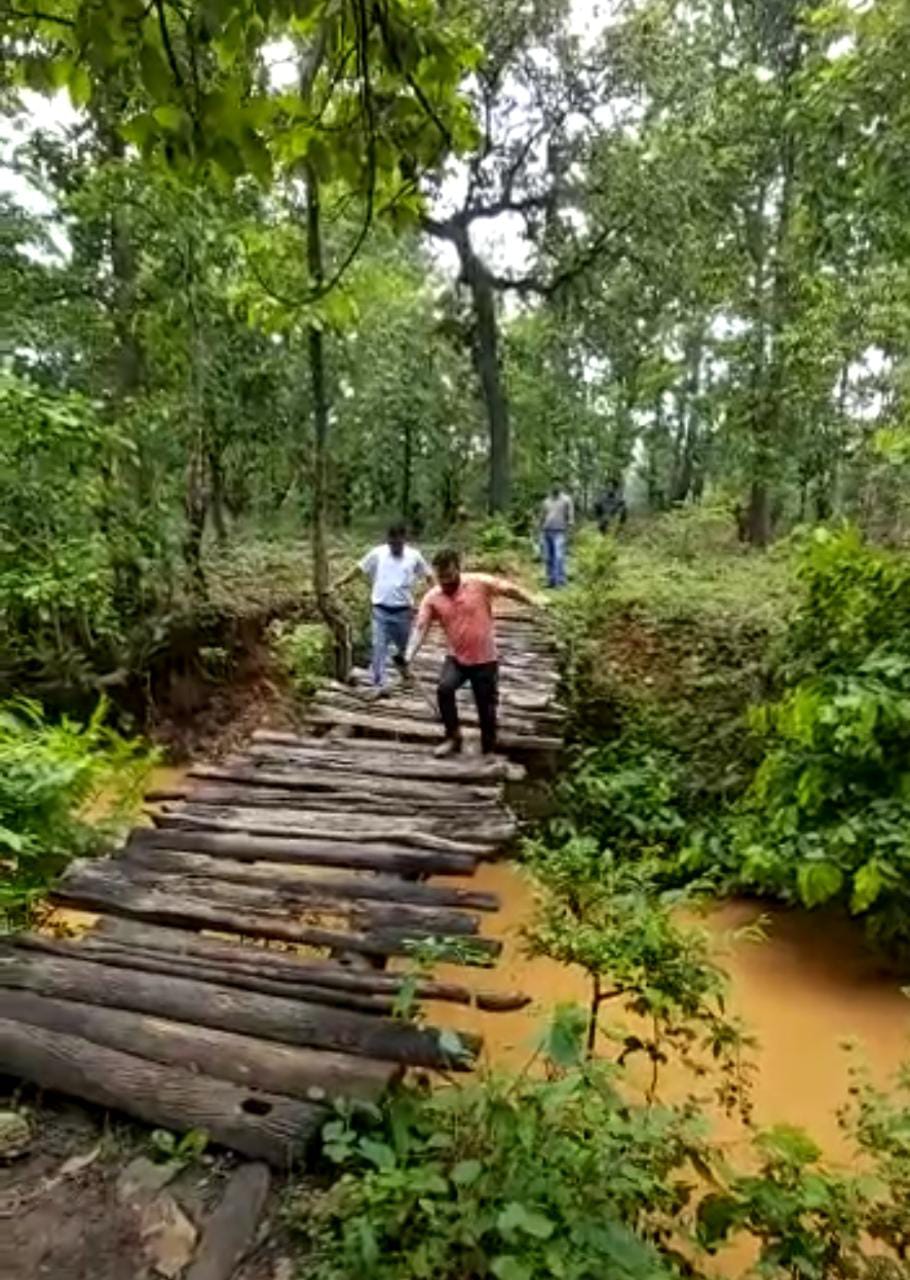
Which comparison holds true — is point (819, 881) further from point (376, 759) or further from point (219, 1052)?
point (219, 1052)

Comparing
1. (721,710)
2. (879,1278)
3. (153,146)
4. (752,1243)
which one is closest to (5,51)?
(153,146)

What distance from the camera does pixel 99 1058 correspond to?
289 centimetres

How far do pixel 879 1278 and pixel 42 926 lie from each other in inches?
144

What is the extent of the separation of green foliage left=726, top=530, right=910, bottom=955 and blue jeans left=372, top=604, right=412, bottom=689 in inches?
101

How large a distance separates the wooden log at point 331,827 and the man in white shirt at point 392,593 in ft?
8.24

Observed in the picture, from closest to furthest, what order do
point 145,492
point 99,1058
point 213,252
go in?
point 99,1058 < point 213,252 < point 145,492

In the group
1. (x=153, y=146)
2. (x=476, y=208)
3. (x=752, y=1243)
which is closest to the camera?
(x=153, y=146)

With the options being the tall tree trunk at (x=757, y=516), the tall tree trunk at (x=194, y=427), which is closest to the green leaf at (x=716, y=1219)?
the tall tree trunk at (x=194, y=427)

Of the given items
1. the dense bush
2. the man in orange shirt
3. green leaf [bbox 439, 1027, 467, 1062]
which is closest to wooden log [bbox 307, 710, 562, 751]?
the man in orange shirt

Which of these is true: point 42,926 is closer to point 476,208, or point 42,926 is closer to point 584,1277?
point 584,1277

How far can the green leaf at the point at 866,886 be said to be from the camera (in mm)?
5926

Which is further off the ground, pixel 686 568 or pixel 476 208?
pixel 476 208

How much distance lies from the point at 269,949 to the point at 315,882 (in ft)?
1.46

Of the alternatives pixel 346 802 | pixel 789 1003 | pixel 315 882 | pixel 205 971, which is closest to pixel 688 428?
pixel 789 1003
